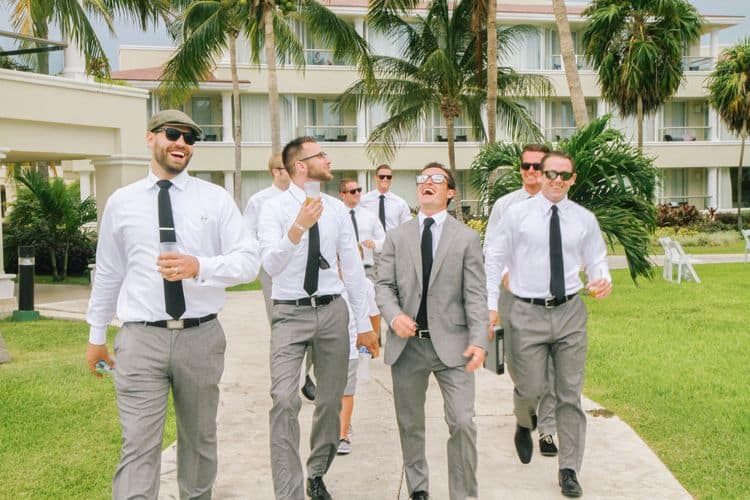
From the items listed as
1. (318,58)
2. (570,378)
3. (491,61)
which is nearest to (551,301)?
(570,378)

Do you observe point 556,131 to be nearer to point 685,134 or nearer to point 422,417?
point 685,134

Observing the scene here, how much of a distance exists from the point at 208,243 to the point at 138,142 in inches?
604

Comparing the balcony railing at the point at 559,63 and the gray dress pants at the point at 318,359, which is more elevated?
the balcony railing at the point at 559,63

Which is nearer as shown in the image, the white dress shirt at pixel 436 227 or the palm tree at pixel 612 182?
the white dress shirt at pixel 436 227

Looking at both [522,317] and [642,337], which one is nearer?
[522,317]

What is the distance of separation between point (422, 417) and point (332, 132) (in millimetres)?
36882

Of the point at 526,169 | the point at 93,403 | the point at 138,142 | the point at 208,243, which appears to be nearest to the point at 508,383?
the point at 526,169

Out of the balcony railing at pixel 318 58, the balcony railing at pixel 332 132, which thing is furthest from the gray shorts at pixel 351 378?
the balcony railing at pixel 318 58

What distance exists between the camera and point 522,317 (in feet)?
19.8

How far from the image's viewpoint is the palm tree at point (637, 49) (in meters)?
34.4

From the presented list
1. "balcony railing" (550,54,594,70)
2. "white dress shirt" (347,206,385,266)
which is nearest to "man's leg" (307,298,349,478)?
"white dress shirt" (347,206,385,266)

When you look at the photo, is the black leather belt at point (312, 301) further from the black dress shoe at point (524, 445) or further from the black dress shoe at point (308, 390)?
the black dress shoe at point (308, 390)

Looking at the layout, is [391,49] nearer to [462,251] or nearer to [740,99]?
[740,99]

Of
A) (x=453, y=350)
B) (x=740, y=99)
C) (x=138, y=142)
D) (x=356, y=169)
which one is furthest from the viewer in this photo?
(x=356, y=169)
